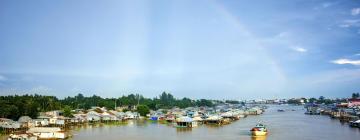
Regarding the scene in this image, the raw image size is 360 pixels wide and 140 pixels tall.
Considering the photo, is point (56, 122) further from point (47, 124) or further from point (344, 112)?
point (344, 112)

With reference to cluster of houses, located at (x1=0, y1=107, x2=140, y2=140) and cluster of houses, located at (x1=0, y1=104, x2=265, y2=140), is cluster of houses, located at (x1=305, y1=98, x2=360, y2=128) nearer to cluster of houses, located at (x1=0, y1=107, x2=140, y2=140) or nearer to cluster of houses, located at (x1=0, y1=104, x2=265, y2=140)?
cluster of houses, located at (x1=0, y1=104, x2=265, y2=140)

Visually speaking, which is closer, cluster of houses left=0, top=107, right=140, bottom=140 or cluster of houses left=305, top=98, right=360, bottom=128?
cluster of houses left=0, top=107, right=140, bottom=140

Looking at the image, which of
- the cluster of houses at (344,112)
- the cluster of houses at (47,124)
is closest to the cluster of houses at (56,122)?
the cluster of houses at (47,124)

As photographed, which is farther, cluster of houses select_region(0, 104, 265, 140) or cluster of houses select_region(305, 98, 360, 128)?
cluster of houses select_region(305, 98, 360, 128)

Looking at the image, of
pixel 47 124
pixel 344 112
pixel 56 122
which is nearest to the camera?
pixel 47 124

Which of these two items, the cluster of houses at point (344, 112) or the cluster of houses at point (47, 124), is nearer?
the cluster of houses at point (47, 124)

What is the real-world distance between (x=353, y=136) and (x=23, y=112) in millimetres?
30101

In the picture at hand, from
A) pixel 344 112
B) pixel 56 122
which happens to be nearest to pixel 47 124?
pixel 56 122

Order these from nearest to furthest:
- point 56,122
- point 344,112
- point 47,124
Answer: point 47,124
point 56,122
point 344,112

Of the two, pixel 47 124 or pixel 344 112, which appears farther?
pixel 344 112

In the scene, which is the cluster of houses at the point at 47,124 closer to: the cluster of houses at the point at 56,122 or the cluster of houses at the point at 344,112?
the cluster of houses at the point at 56,122

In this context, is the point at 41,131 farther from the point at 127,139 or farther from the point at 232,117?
the point at 232,117

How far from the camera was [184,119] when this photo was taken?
120 ft

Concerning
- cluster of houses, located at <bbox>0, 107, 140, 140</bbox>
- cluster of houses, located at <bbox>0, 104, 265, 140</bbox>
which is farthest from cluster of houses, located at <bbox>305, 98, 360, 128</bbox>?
cluster of houses, located at <bbox>0, 107, 140, 140</bbox>
